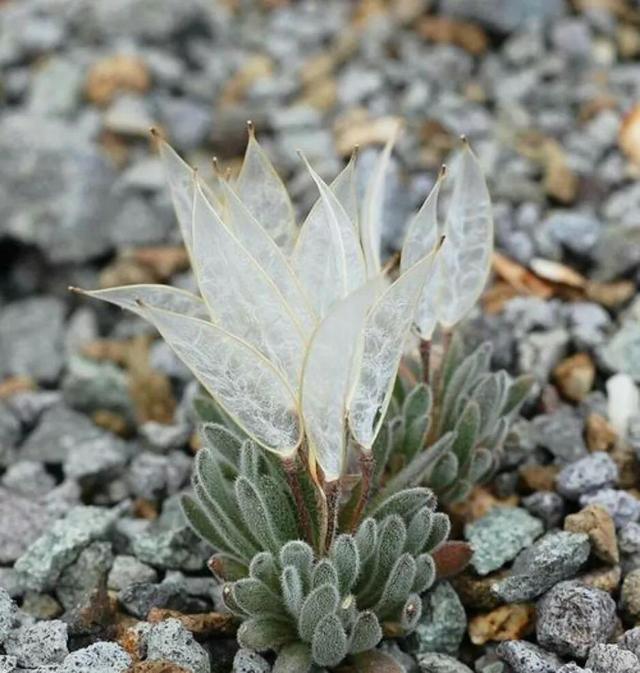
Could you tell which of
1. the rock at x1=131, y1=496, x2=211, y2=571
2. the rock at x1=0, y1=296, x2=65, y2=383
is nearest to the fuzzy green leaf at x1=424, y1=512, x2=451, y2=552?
the rock at x1=131, y1=496, x2=211, y2=571

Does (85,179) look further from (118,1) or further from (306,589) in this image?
(306,589)

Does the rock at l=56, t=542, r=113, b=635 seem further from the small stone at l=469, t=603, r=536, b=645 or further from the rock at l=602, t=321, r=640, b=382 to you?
the rock at l=602, t=321, r=640, b=382

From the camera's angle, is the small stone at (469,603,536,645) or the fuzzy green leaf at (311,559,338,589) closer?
the fuzzy green leaf at (311,559,338,589)

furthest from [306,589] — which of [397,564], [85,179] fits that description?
[85,179]

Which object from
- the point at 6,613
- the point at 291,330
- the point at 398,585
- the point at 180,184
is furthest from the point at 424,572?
the point at 180,184

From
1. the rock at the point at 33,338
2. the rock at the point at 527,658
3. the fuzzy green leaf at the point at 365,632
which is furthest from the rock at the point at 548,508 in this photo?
the rock at the point at 33,338

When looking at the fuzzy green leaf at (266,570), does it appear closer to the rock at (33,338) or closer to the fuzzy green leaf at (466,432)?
the fuzzy green leaf at (466,432)
